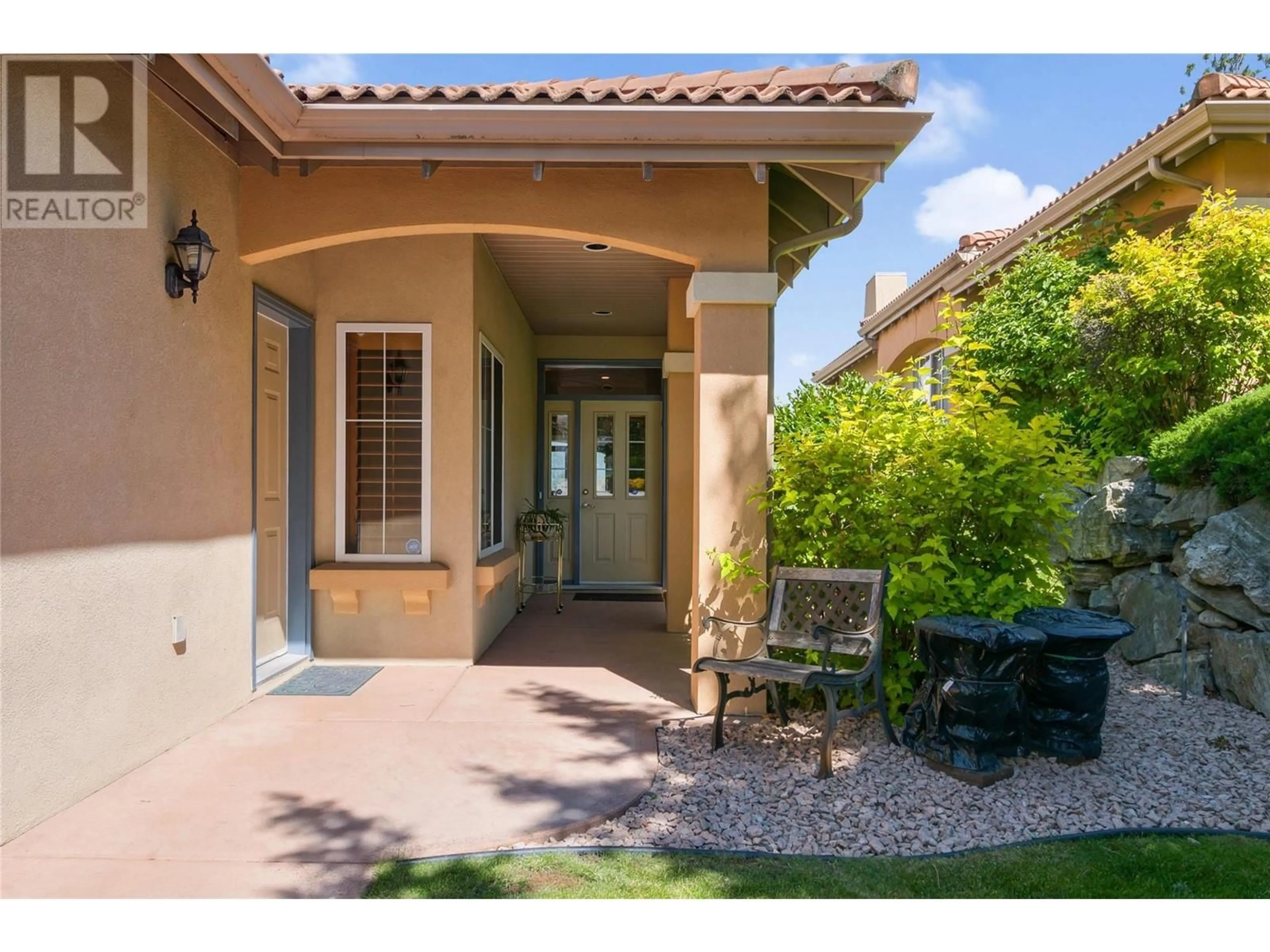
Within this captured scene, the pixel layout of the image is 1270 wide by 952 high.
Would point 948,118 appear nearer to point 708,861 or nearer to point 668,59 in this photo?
point 668,59

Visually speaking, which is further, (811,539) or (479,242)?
(479,242)

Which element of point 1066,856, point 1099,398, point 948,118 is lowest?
point 1066,856

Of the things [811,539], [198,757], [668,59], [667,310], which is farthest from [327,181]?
[667,310]

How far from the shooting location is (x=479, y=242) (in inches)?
244

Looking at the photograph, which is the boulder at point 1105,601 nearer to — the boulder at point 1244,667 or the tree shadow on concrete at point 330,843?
the boulder at point 1244,667

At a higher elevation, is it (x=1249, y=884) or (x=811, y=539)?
(x=811, y=539)

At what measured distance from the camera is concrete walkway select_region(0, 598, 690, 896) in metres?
2.86

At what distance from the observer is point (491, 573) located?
620cm

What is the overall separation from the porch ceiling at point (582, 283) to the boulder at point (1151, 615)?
422 cm

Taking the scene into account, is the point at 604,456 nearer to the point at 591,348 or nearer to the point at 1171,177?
the point at 591,348

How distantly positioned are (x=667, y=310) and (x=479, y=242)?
272 centimetres

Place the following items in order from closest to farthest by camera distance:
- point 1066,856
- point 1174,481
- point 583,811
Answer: point 1066,856, point 583,811, point 1174,481

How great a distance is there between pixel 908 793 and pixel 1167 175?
655cm

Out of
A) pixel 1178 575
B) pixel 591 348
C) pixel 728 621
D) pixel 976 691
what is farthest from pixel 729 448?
pixel 591 348
